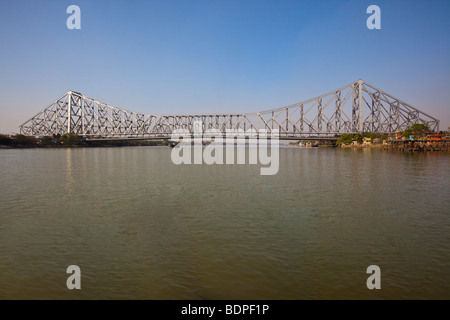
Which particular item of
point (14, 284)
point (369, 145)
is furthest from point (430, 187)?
point (369, 145)

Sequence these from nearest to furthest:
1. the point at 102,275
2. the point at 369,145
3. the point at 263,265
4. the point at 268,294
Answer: the point at 268,294
the point at 102,275
the point at 263,265
the point at 369,145

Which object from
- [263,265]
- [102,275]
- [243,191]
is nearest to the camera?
[102,275]

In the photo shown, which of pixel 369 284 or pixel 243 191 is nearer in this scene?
pixel 369 284

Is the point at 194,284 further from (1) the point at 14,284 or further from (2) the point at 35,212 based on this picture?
(2) the point at 35,212

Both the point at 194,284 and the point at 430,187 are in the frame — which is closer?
the point at 194,284

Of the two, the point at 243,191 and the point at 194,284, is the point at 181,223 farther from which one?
the point at 243,191

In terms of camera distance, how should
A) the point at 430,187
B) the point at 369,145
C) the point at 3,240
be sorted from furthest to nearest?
1. the point at 369,145
2. the point at 430,187
3. the point at 3,240
